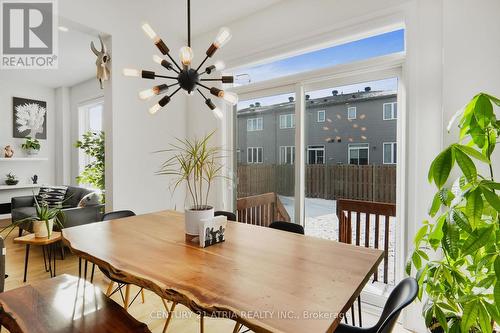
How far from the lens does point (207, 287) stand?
111cm

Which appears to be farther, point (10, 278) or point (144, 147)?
point (144, 147)

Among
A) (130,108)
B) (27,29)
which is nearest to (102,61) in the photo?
(130,108)

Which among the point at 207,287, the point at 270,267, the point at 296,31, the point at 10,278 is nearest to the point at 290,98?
the point at 296,31

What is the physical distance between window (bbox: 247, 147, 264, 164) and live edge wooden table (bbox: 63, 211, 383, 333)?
142cm

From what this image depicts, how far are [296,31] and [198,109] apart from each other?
62.3 inches

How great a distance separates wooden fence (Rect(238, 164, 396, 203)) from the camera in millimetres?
2479

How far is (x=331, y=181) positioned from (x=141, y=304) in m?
2.14

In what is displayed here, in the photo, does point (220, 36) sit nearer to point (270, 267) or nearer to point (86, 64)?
point (270, 267)

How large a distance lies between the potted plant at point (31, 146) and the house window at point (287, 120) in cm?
563

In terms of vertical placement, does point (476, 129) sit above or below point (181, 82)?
below

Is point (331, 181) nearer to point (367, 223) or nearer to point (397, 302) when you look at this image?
point (367, 223)

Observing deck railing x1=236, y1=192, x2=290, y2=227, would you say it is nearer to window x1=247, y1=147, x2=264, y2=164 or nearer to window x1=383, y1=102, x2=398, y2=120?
window x1=247, y1=147, x2=264, y2=164

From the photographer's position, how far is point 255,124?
3.33m

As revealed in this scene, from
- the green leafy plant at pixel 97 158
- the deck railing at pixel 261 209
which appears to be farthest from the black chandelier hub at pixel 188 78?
the green leafy plant at pixel 97 158
